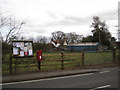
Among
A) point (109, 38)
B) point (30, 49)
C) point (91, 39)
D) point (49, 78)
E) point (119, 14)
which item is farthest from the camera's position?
point (91, 39)

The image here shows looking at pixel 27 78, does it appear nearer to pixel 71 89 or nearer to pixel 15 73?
pixel 15 73

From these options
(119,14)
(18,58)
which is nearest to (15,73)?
(18,58)

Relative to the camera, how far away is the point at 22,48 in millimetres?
9883

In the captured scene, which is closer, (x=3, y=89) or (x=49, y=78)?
(x=3, y=89)

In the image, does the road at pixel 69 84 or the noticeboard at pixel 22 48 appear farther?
the noticeboard at pixel 22 48

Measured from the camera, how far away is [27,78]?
27.0 feet

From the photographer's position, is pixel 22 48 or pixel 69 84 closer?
pixel 69 84

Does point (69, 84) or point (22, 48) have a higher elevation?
point (22, 48)

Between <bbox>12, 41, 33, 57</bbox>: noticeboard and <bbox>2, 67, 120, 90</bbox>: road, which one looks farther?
<bbox>12, 41, 33, 57</bbox>: noticeboard

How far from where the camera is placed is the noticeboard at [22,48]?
31.6 ft

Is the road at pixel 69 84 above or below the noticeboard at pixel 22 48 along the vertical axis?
below

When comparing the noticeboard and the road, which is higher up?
the noticeboard

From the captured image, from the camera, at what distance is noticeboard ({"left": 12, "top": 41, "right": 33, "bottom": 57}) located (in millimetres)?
9617

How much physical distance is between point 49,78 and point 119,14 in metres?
11.7
